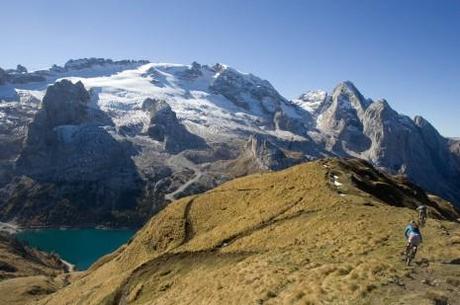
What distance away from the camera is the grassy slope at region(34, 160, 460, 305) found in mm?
33250

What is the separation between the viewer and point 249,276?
4266 cm

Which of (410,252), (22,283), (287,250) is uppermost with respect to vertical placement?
(410,252)

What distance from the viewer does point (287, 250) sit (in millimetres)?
48344

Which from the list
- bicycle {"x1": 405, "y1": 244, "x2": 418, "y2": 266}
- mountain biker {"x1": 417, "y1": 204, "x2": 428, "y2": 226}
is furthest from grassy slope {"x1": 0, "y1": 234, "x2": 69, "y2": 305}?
bicycle {"x1": 405, "y1": 244, "x2": 418, "y2": 266}

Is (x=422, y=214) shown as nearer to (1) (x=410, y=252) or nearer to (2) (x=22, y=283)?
(1) (x=410, y=252)

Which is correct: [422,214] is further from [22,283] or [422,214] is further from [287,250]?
[22,283]

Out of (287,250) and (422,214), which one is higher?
(422,214)

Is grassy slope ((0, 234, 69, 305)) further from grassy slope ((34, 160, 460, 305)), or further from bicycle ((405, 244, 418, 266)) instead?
bicycle ((405, 244, 418, 266))

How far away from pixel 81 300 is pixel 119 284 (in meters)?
8.72

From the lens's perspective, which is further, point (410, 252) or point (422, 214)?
point (422, 214)

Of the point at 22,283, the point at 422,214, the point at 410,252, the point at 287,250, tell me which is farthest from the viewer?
the point at 22,283

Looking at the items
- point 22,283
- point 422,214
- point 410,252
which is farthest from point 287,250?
point 22,283

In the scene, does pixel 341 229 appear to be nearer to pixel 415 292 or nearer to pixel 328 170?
pixel 415 292

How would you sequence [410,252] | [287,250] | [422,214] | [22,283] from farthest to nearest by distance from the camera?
[22,283] → [287,250] → [422,214] → [410,252]
